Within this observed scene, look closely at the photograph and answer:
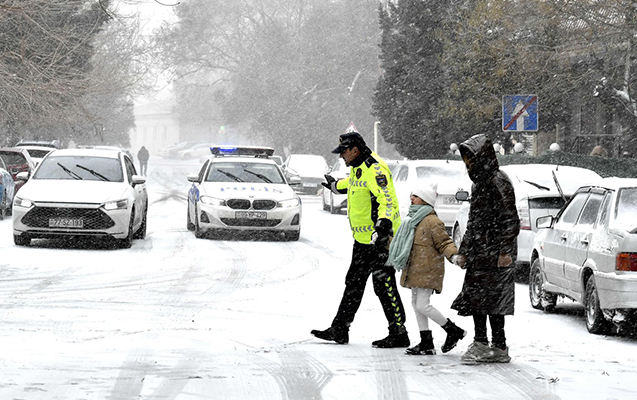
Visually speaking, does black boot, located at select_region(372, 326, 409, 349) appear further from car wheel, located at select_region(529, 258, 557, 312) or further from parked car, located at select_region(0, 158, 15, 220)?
parked car, located at select_region(0, 158, 15, 220)

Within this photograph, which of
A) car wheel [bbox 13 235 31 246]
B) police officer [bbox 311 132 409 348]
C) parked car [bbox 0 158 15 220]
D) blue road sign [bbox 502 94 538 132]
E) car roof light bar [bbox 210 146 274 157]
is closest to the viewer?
police officer [bbox 311 132 409 348]

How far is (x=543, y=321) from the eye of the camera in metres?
11.5

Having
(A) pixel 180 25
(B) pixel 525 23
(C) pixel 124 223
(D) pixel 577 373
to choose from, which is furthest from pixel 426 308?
(A) pixel 180 25

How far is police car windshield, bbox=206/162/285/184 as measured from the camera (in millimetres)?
21828

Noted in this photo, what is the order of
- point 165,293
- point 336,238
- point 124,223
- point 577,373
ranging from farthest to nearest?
point 336,238 → point 124,223 → point 165,293 → point 577,373

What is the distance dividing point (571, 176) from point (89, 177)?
7954 mm

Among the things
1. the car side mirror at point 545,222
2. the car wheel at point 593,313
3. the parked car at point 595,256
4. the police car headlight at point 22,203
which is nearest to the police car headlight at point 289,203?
the police car headlight at point 22,203

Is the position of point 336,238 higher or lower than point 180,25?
lower

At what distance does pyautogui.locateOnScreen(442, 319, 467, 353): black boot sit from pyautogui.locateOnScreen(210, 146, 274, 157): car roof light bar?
14644 mm

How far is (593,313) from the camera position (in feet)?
34.3

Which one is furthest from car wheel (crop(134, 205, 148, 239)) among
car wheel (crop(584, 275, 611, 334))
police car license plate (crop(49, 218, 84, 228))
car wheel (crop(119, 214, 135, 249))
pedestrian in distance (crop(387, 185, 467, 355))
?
pedestrian in distance (crop(387, 185, 467, 355))

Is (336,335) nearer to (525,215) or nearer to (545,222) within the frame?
(545,222)

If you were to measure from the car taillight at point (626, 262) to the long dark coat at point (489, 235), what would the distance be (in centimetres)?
173

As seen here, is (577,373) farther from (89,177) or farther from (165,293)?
(89,177)
